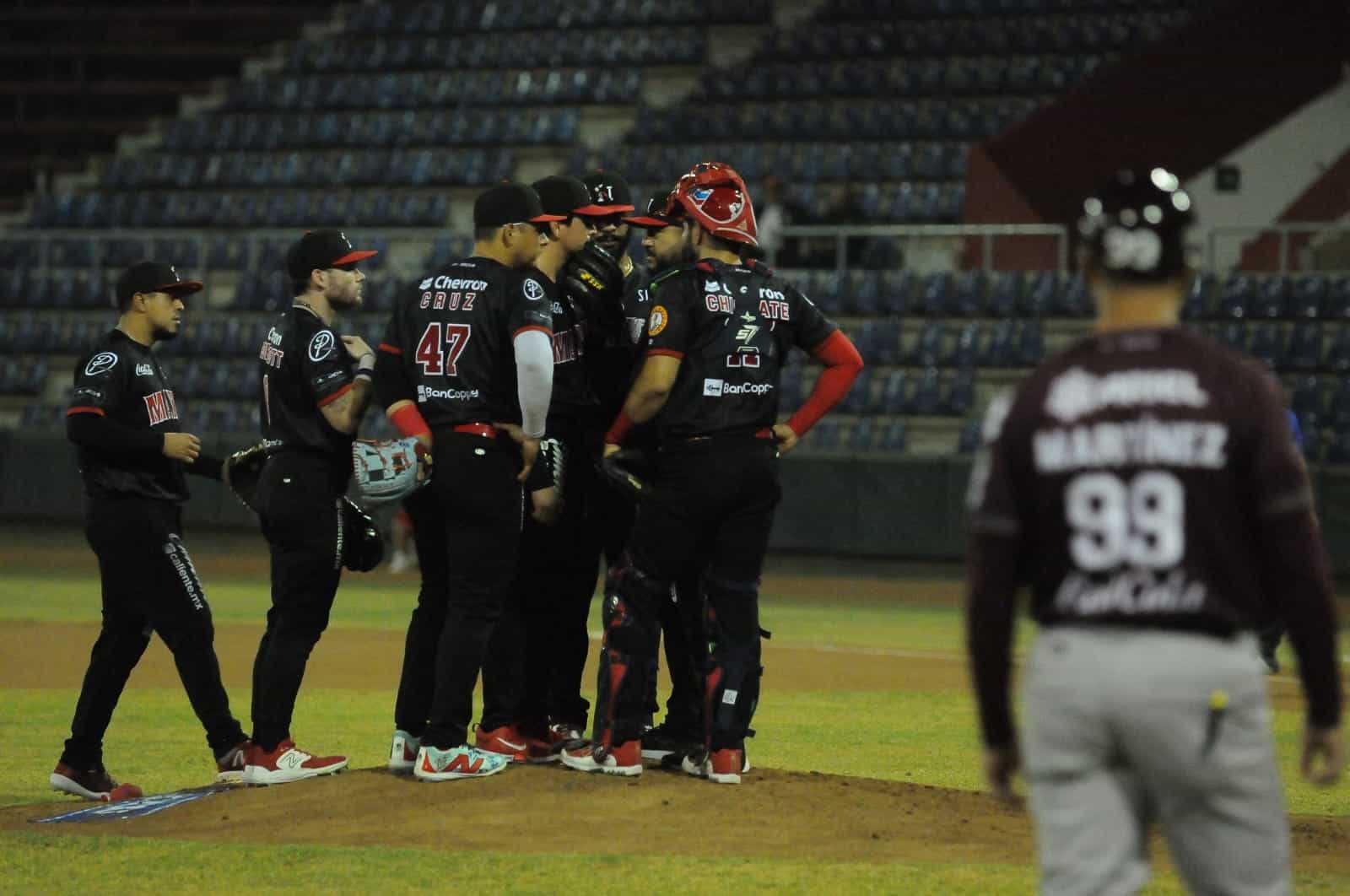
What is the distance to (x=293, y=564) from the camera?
7.36 metres

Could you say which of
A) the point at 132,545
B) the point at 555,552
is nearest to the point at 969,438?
the point at 555,552

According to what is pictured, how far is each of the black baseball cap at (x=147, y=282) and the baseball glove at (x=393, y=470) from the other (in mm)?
1548

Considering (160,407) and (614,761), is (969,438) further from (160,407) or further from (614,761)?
(614,761)

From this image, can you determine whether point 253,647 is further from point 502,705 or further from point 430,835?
point 430,835

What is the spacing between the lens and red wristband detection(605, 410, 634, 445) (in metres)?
7.10

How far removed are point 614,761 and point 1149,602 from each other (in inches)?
153

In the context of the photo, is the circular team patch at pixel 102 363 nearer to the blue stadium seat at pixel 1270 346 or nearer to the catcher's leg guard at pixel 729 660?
the catcher's leg guard at pixel 729 660

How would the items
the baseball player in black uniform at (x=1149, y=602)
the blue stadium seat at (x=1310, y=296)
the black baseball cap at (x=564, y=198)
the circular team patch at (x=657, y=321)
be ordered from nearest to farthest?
the baseball player in black uniform at (x=1149, y=602)
the circular team patch at (x=657, y=321)
the black baseball cap at (x=564, y=198)
the blue stadium seat at (x=1310, y=296)

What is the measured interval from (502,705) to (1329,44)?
761 inches

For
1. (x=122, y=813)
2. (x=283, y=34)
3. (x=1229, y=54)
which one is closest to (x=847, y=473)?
(x=1229, y=54)

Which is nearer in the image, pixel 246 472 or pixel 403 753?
pixel 403 753

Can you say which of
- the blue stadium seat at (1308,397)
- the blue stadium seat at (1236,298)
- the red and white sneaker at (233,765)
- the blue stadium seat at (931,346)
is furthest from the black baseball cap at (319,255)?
the blue stadium seat at (931,346)

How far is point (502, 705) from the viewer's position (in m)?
7.55

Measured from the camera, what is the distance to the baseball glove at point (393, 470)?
22.5 ft
